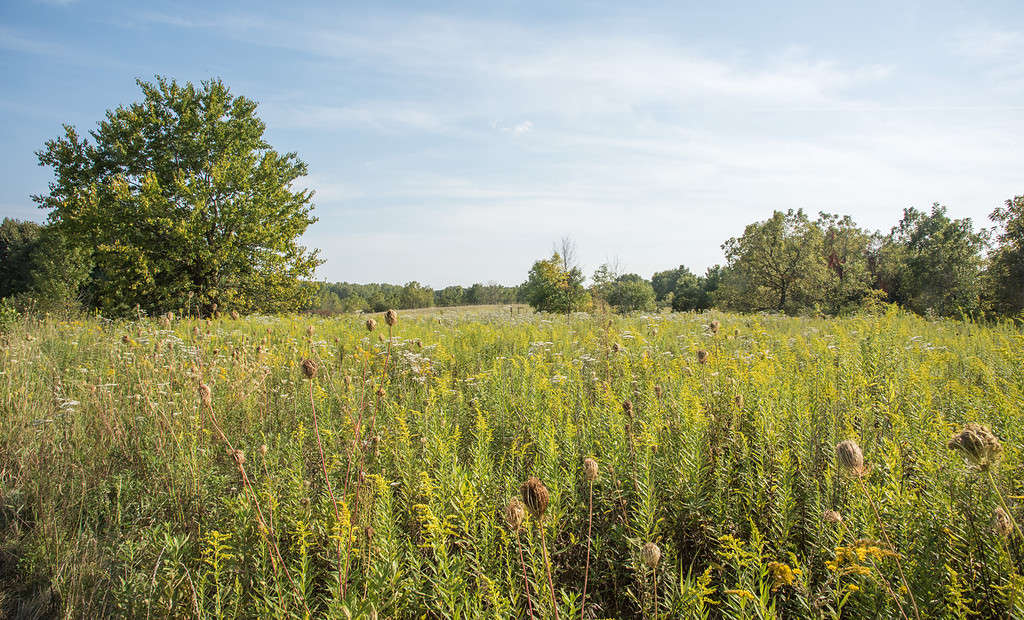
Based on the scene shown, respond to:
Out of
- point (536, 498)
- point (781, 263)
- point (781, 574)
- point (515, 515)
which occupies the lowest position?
point (781, 574)

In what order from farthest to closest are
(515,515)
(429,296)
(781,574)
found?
(429,296)
(781,574)
(515,515)

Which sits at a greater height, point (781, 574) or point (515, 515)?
point (515, 515)

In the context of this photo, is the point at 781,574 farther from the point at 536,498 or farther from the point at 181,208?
the point at 181,208

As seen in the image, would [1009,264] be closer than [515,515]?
No

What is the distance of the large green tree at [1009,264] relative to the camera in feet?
79.3

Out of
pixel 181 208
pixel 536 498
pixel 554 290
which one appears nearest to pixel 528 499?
pixel 536 498

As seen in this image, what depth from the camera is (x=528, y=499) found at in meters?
1.27

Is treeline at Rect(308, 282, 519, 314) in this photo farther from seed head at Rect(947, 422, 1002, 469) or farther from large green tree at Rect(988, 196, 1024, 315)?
seed head at Rect(947, 422, 1002, 469)

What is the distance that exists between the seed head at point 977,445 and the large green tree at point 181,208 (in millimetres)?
18611

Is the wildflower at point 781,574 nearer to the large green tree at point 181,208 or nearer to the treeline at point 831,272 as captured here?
the large green tree at point 181,208

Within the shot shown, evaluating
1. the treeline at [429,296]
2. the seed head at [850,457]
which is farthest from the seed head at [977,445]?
the treeline at [429,296]

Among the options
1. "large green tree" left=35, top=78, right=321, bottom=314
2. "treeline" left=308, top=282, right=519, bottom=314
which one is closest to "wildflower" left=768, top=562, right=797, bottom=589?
"large green tree" left=35, top=78, right=321, bottom=314

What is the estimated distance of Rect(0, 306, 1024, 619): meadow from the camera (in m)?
1.72

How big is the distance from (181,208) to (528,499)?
790 inches
